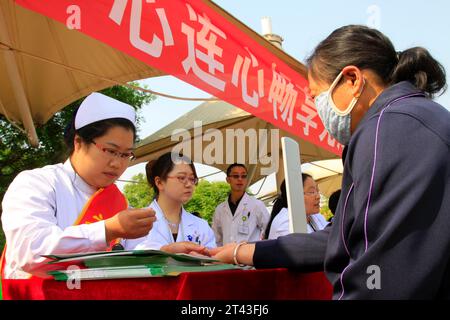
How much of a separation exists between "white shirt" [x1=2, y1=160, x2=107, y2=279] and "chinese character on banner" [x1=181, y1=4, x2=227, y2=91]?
1.29 m

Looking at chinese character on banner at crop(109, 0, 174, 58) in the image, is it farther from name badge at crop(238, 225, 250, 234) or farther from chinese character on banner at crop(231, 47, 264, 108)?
name badge at crop(238, 225, 250, 234)

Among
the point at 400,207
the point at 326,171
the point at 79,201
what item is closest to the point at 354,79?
the point at 400,207

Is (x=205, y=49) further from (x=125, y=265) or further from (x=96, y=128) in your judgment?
(x=125, y=265)

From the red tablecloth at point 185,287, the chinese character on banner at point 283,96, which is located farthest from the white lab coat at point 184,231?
the red tablecloth at point 185,287

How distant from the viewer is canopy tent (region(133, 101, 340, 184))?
7.70 metres

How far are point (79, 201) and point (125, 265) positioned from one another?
2.32 feet

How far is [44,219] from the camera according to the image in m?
1.47

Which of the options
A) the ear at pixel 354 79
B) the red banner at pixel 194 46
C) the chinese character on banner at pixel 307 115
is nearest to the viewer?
the ear at pixel 354 79

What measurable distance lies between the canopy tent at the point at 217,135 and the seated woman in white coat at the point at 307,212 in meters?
3.55

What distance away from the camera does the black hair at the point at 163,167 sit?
310 cm

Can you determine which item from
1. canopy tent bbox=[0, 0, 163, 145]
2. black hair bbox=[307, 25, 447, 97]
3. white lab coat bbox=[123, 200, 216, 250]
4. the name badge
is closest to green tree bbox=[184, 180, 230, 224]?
canopy tent bbox=[0, 0, 163, 145]

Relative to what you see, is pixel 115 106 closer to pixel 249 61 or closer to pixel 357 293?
pixel 357 293

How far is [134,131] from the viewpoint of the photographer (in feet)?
6.12

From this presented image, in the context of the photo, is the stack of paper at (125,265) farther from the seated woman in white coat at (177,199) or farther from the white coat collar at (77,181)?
the seated woman in white coat at (177,199)
